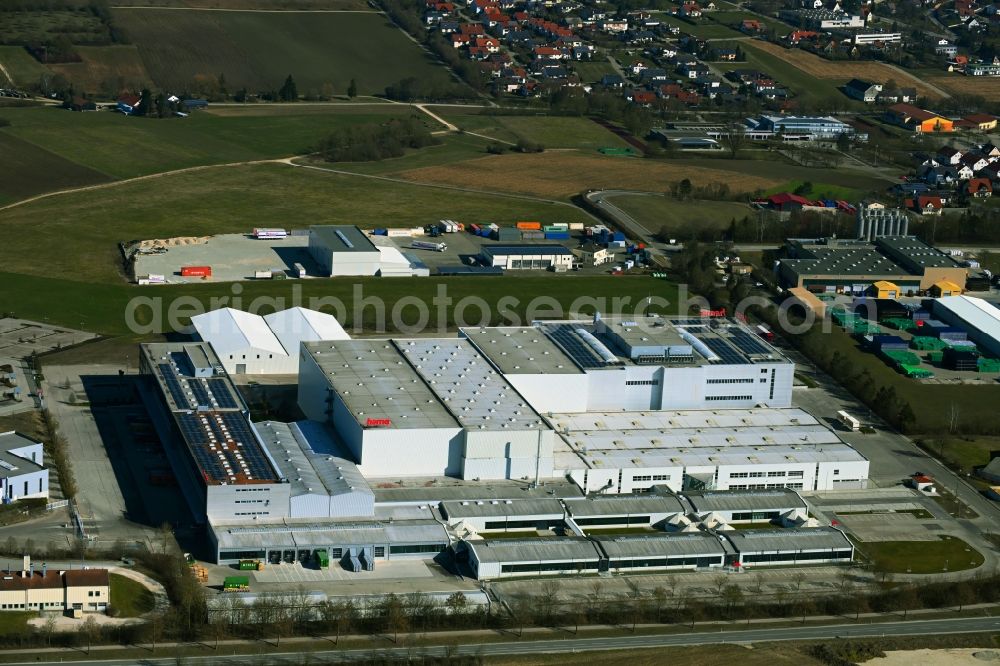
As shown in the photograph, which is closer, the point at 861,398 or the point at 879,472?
the point at 879,472

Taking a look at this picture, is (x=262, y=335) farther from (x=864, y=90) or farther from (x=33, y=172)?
(x=864, y=90)

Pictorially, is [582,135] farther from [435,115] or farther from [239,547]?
[239,547]

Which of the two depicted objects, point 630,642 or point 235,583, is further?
point 235,583

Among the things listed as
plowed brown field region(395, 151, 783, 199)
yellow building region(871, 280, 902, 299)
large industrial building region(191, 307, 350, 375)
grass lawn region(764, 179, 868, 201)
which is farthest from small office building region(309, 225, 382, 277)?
grass lawn region(764, 179, 868, 201)

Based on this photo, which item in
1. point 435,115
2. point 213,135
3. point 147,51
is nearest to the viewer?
point 213,135

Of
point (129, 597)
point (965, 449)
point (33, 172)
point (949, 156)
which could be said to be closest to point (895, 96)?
point (949, 156)

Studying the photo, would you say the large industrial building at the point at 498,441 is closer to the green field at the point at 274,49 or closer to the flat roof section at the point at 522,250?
the flat roof section at the point at 522,250

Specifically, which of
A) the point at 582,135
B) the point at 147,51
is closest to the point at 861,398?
the point at 582,135
